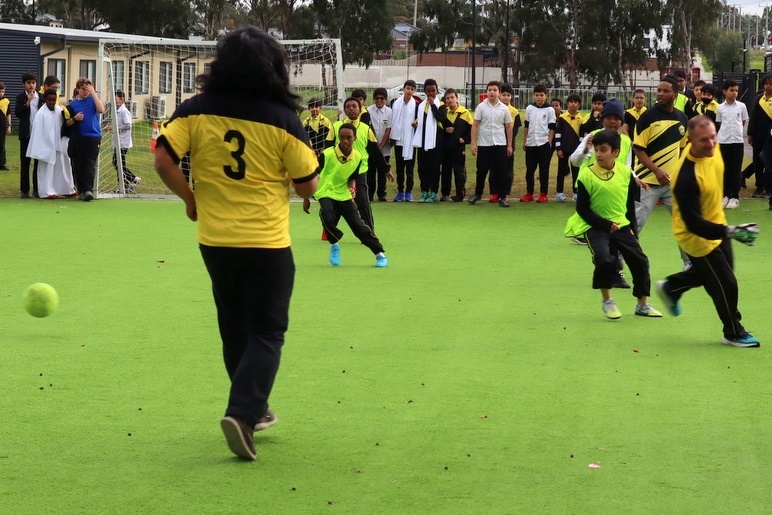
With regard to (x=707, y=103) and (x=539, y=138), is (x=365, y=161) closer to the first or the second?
(x=539, y=138)

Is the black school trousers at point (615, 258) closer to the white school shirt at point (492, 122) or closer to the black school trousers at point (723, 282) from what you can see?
the black school trousers at point (723, 282)

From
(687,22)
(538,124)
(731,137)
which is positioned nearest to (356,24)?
(687,22)

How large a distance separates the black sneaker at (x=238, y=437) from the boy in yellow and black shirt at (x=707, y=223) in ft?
12.5

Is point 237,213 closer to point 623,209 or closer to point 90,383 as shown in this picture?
point 90,383

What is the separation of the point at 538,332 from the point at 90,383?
132 inches

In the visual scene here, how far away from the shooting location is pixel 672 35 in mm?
66688

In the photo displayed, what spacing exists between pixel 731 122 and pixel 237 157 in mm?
14085

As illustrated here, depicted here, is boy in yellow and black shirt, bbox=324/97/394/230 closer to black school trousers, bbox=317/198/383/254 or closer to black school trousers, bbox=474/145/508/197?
black school trousers, bbox=317/198/383/254

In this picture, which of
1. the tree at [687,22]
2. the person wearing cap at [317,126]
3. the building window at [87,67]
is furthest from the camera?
the tree at [687,22]

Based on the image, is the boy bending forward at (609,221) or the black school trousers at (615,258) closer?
the black school trousers at (615,258)

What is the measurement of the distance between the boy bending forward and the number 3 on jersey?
14.8ft

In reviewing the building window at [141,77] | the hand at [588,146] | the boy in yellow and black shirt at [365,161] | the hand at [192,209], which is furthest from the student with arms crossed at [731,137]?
the building window at [141,77]

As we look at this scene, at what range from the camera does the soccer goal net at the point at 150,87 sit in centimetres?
1977

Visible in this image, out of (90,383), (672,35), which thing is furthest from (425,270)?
(672,35)
